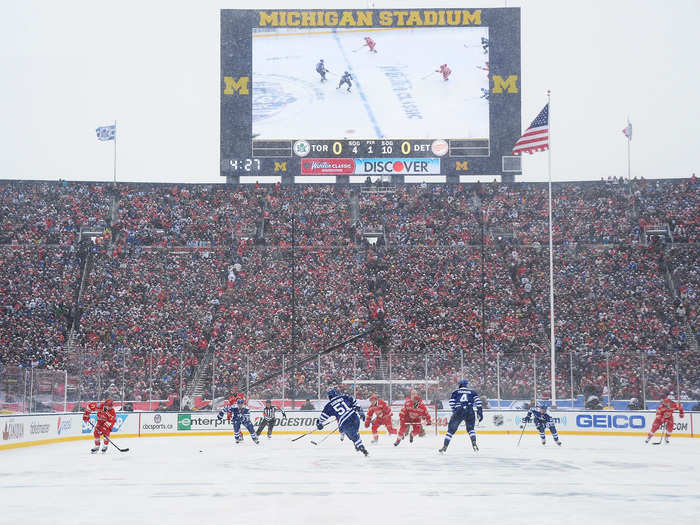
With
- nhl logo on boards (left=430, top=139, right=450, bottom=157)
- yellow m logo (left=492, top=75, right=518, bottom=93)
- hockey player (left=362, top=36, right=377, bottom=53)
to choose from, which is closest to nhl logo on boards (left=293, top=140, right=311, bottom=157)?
hockey player (left=362, top=36, right=377, bottom=53)

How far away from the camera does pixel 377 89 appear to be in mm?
47875

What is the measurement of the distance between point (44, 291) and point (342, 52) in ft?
65.1

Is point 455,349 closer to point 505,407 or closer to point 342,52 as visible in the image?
point 505,407

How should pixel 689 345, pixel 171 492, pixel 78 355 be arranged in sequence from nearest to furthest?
pixel 171 492
pixel 78 355
pixel 689 345

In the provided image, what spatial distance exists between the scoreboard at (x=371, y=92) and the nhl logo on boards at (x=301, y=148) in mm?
53

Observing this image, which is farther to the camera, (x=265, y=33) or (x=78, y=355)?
(x=265, y=33)

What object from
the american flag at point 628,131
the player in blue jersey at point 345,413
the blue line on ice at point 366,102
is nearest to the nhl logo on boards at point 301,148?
the blue line on ice at point 366,102

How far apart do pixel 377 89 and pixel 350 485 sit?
1341 inches

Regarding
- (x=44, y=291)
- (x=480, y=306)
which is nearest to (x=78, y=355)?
(x=44, y=291)

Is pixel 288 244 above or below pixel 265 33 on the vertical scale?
below

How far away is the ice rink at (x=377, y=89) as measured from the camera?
47719 millimetres

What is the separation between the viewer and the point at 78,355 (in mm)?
32719

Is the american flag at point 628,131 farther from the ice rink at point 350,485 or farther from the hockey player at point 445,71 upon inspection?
the ice rink at point 350,485

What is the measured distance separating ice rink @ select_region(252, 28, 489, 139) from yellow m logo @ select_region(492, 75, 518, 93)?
691mm
